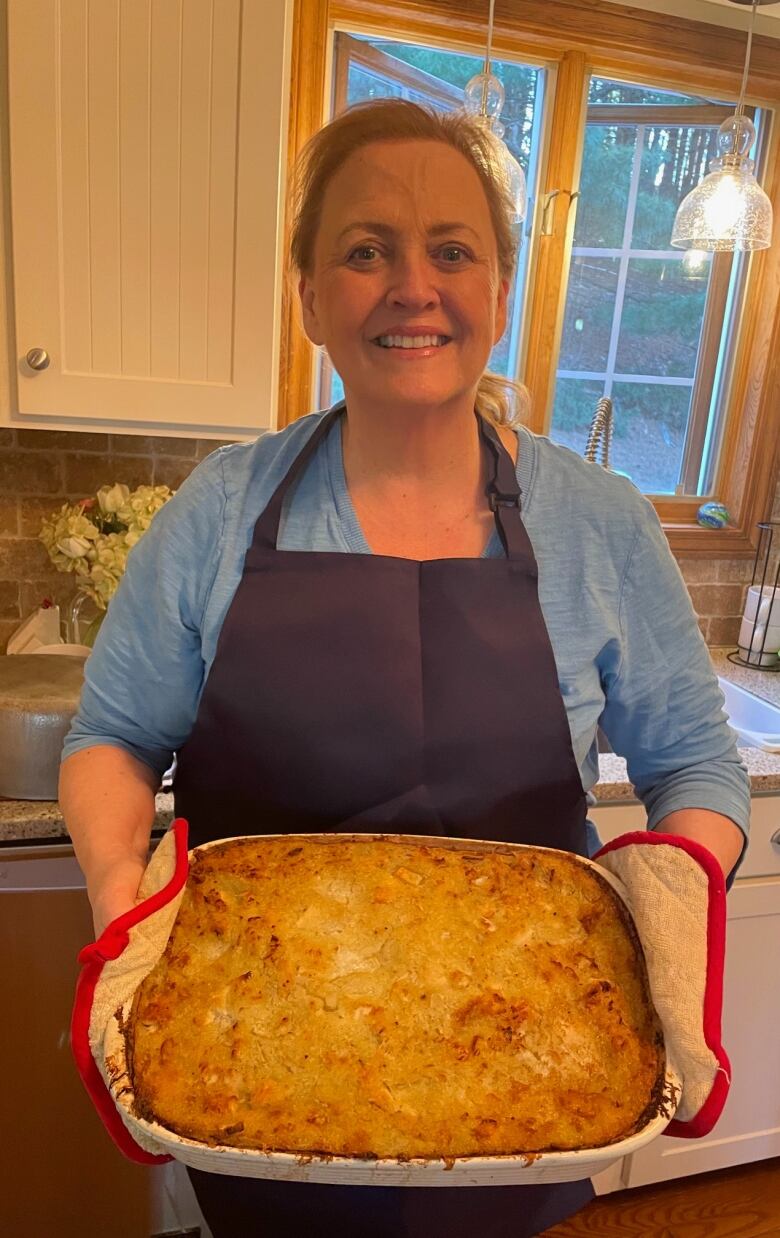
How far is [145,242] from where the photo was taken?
4.72 ft

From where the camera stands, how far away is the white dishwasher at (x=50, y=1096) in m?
1.32

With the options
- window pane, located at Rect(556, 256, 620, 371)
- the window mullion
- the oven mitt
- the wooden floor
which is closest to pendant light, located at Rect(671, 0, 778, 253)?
window pane, located at Rect(556, 256, 620, 371)

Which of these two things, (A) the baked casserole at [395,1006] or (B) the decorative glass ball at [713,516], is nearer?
(A) the baked casserole at [395,1006]

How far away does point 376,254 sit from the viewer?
0.93m

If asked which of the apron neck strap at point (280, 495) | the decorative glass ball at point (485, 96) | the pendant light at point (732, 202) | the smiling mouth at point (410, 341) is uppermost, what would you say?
the decorative glass ball at point (485, 96)

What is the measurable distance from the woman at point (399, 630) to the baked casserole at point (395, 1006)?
0.40 ft

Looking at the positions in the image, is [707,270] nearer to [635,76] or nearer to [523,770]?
[635,76]

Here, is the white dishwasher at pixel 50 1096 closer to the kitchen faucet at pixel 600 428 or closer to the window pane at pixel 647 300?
the kitchen faucet at pixel 600 428

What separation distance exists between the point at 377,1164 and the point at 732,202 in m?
1.69

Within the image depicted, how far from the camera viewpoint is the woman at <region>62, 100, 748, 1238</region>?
0.91 meters

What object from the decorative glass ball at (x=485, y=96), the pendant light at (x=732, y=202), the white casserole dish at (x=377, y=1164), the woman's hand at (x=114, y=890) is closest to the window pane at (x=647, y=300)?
the pendant light at (x=732, y=202)

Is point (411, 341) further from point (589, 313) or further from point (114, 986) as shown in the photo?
point (589, 313)

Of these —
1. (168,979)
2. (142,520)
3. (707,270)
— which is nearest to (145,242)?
(142,520)

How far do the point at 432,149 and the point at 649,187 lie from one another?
1502mm
